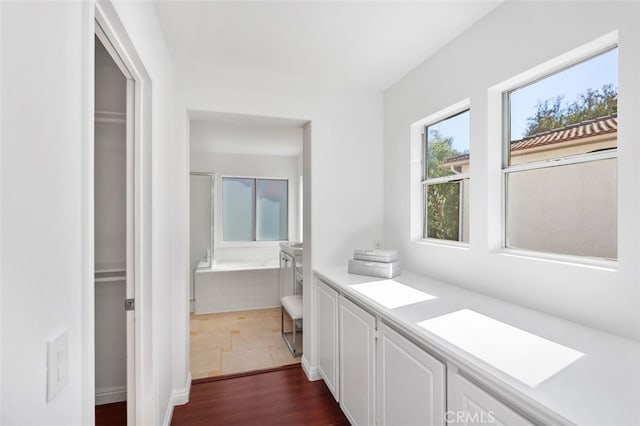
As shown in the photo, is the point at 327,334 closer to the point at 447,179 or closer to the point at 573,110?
the point at 447,179

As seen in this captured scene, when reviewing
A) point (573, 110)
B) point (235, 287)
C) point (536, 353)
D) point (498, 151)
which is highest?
point (573, 110)

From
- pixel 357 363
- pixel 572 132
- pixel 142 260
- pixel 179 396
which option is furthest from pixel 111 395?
pixel 572 132

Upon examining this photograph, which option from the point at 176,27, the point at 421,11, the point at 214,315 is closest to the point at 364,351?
the point at 421,11

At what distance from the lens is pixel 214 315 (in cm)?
413

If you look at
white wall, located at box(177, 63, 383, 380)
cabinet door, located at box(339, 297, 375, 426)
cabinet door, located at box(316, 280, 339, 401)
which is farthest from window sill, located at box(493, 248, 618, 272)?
white wall, located at box(177, 63, 383, 380)

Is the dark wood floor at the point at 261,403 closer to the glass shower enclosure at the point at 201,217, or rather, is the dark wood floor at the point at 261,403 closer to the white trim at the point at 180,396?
the white trim at the point at 180,396

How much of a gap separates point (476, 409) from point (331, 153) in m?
2.02

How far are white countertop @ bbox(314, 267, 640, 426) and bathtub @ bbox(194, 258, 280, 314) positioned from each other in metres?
2.90

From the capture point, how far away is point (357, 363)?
182 cm

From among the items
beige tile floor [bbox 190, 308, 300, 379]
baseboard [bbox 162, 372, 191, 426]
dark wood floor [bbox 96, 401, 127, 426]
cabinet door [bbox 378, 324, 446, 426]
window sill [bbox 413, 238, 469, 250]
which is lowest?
beige tile floor [bbox 190, 308, 300, 379]

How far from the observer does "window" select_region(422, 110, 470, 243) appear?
2.08m

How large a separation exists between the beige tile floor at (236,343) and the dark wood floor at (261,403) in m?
0.21

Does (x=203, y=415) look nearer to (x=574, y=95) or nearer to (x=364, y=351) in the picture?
Result: (x=364, y=351)
